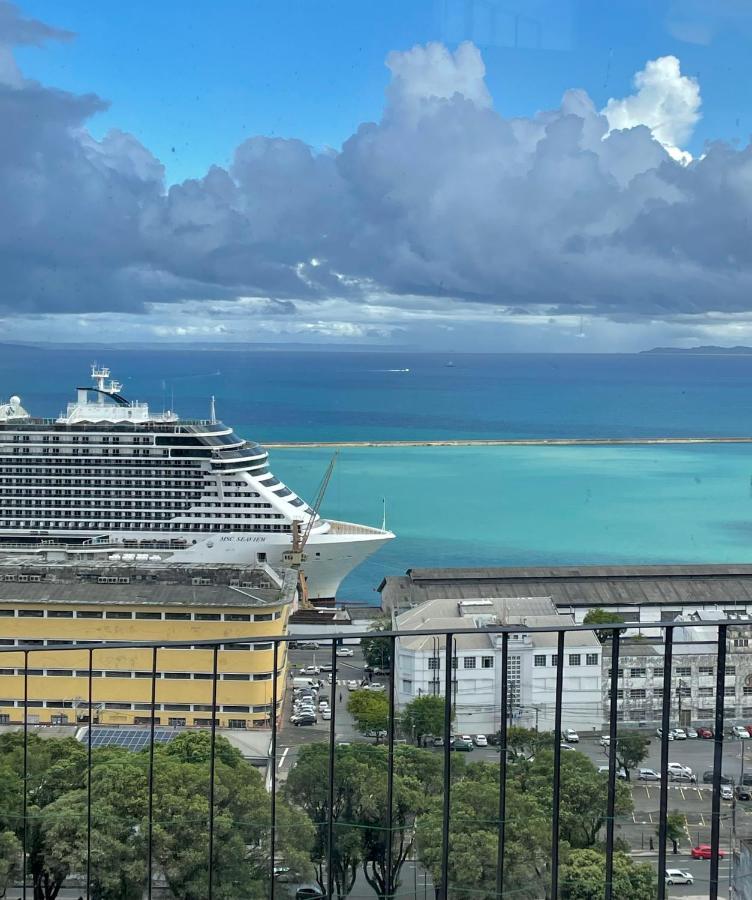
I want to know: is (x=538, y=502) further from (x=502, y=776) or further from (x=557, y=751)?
(x=557, y=751)

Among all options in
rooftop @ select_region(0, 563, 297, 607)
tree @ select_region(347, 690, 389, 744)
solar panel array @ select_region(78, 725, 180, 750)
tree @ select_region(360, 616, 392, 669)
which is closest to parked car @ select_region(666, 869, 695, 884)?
tree @ select_region(347, 690, 389, 744)

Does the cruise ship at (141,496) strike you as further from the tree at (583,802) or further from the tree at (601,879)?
the tree at (601,879)

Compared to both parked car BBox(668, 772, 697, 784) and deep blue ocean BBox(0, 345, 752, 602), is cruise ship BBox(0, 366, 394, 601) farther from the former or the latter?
parked car BBox(668, 772, 697, 784)

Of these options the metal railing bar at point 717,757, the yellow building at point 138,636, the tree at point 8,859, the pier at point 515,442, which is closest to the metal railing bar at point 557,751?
the metal railing bar at point 717,757

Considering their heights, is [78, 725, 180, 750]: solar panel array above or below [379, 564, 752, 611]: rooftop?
above

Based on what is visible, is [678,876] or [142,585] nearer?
[678,876]

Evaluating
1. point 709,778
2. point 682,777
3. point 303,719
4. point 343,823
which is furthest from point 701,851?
point 303,719

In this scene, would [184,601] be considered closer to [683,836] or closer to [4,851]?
[4,851]
